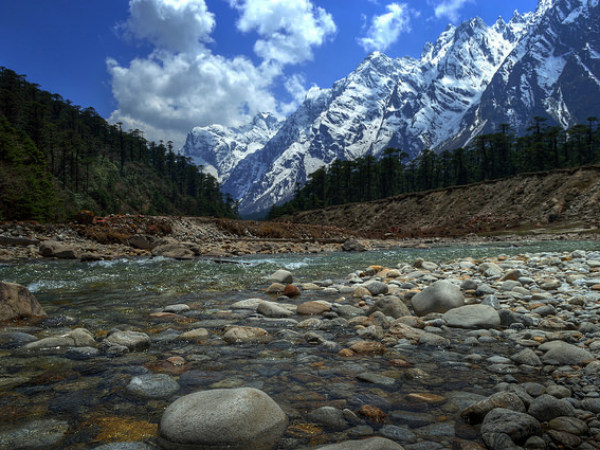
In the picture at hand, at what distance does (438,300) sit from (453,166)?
107263mm

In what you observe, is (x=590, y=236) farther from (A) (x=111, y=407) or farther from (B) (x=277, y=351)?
(A) (x=111, y=407)

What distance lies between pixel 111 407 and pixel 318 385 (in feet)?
6.16

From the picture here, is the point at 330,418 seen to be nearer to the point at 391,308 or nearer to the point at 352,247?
the point at 391,308

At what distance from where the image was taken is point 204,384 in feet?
11.5

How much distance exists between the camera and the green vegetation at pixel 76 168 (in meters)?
32.7

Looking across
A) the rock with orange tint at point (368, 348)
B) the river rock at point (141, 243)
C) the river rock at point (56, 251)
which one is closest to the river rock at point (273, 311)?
the rock with orange tint at point (368, 348)

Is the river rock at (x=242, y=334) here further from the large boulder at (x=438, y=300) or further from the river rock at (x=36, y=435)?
the large boulder at (x=438, y=300)

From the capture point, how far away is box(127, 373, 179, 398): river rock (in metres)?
3.23

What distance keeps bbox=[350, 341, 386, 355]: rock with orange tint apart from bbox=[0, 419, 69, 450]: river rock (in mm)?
3192

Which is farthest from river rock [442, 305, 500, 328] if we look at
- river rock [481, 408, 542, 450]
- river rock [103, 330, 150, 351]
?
river rock [103, 330, 150, 351]

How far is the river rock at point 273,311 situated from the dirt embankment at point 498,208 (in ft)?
132

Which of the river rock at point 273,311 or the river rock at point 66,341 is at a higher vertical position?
the river rock at point 66,341

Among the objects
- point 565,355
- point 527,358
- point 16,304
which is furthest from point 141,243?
point 565,355

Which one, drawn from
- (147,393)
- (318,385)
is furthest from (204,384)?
(318,385)
